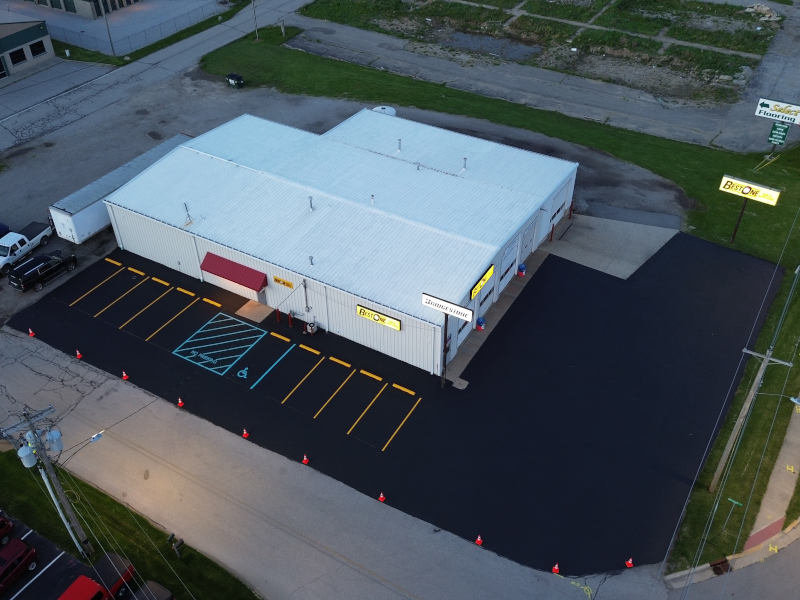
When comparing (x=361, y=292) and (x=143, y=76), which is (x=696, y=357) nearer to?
(x=361, y=292)

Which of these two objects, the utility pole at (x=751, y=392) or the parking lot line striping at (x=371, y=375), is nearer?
the utility pole at (x=751, y=392)

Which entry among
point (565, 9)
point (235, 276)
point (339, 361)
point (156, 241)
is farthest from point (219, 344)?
A: point (565, 9)

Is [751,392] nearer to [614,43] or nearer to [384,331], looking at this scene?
[384,331]

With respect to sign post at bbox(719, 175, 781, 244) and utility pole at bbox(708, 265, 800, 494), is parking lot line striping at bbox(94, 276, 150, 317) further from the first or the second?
sign post at bbox(719, 175, 781, 244)

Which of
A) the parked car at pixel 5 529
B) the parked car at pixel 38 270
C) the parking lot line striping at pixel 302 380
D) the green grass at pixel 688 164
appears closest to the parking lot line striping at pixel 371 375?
the parking lot line striping at pixel 302 380

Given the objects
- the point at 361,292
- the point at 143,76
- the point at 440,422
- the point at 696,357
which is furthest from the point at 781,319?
the point at 143,76

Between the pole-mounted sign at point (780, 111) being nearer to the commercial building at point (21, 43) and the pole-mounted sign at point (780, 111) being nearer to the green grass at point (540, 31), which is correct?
the green grass at point (540, 31)

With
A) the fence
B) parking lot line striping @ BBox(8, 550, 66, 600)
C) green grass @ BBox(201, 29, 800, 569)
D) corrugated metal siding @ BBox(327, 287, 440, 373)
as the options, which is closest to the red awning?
corrugated metal siding @ BBox(327, 287, 440, 373)
